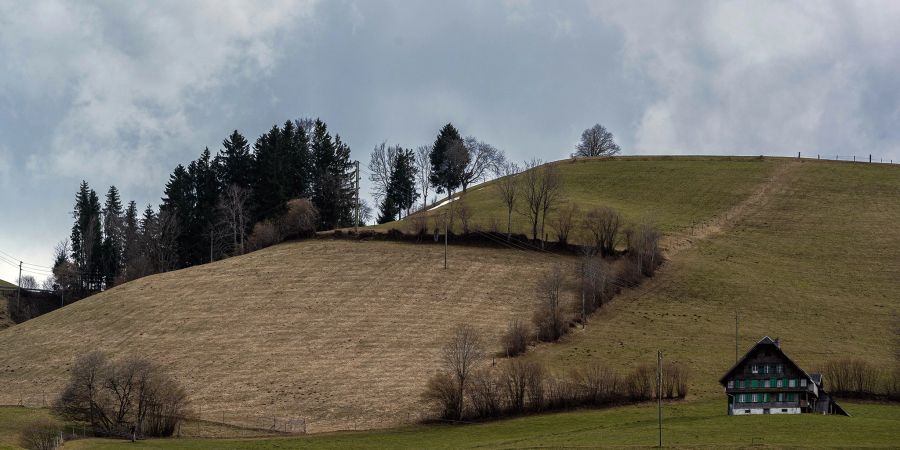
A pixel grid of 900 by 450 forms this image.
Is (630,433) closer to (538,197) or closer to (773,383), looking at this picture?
(773,383)

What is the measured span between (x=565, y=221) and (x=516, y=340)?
3829cm

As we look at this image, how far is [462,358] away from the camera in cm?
8644

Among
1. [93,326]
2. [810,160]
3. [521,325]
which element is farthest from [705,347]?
[810,160]

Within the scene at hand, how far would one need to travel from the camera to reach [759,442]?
216 ft

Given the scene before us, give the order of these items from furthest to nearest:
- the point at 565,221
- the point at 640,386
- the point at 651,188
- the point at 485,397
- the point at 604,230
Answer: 1. the point at 651,188
2. the point at 565,221
3. the point at 604,230
4. the point at 640,386
5. the point at 485,397

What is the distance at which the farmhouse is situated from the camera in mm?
82438

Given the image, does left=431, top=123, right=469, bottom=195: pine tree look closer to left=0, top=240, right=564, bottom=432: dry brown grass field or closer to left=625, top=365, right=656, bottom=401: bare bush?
left=0, top=240, right=564, bottom=432: dry brown grass field

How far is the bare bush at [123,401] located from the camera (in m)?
81.3

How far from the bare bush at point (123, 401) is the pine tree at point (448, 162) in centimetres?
9506

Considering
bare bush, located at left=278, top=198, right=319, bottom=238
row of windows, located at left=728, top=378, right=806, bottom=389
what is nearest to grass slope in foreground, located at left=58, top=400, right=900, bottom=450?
row of windows, located at left=728, top=378, right=806, bottom=389

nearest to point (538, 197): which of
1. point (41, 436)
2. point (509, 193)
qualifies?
point (509, 193)

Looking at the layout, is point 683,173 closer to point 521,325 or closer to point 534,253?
point 534,253

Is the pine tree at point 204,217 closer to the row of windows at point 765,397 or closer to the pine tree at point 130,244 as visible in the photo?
the pine tree at point 130,244

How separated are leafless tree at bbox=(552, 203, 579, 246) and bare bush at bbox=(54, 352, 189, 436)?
56868 mm
